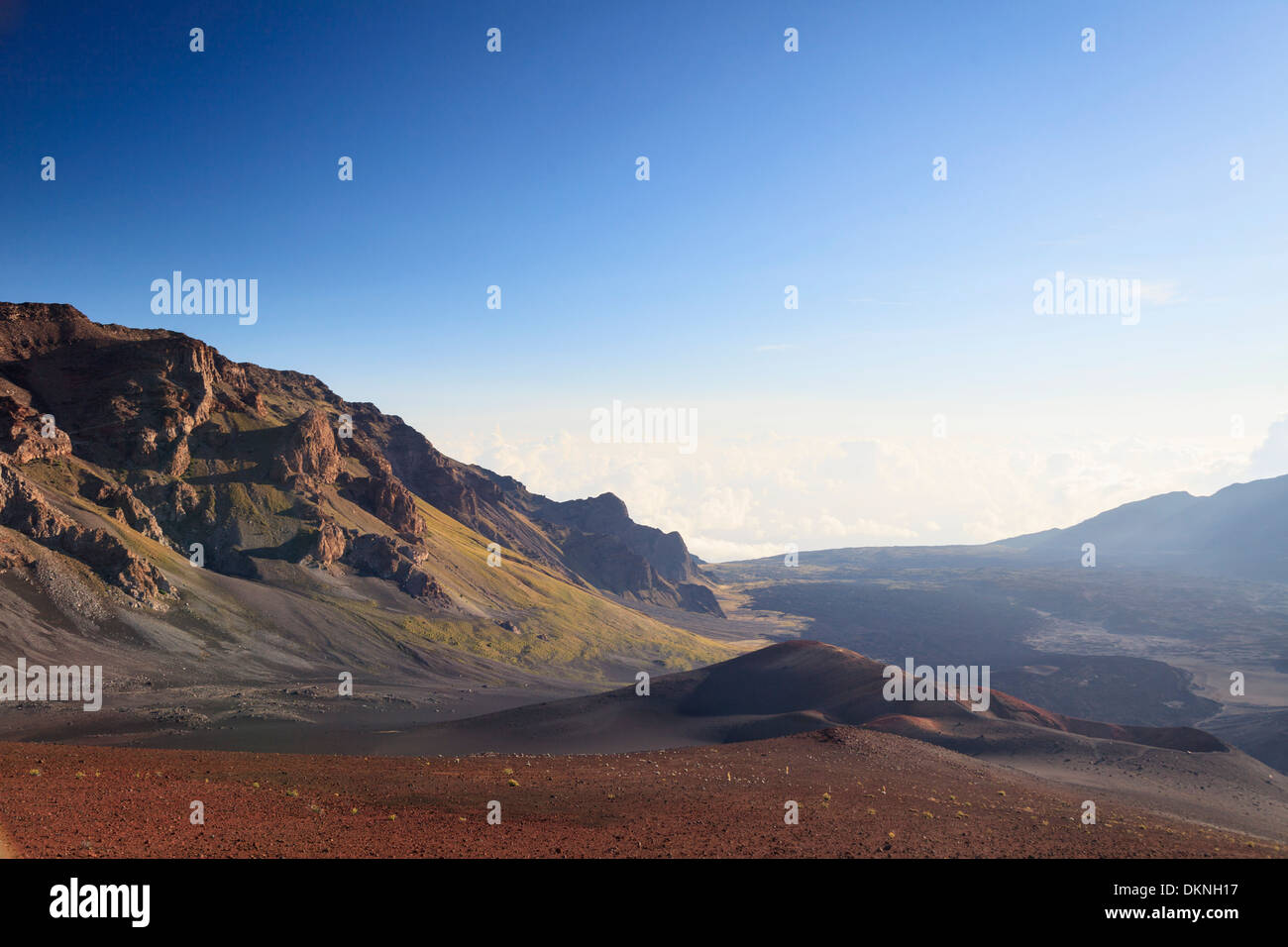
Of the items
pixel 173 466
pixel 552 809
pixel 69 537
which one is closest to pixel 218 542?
pixel 173 466

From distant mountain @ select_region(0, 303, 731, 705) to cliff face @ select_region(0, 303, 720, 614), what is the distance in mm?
243

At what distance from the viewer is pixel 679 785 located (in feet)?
93.4

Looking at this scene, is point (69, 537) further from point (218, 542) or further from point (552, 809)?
point (552, 809)

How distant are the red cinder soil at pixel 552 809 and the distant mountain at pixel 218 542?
48384 millimetres

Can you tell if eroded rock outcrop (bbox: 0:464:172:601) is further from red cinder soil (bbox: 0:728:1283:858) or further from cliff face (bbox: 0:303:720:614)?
red cinder soil (bbox: 0:728:1283:858)

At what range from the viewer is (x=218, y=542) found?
297 feet

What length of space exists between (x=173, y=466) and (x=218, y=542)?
44.1 ft

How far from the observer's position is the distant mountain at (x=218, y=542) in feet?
226

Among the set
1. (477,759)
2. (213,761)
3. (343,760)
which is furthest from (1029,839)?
(213,761)

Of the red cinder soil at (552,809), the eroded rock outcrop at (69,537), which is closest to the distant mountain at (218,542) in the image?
the eroded rock outcrop at (69,537)

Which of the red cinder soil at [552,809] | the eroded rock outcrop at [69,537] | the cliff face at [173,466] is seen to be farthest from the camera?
the cliff face at [173,466]

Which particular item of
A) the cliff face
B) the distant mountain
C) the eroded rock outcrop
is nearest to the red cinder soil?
the distant mountain

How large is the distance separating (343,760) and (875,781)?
2578cm

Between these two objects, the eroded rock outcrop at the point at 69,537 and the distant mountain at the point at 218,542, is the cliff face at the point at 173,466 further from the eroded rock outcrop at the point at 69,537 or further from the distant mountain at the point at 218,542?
the distant mountain at the point at 218,542
